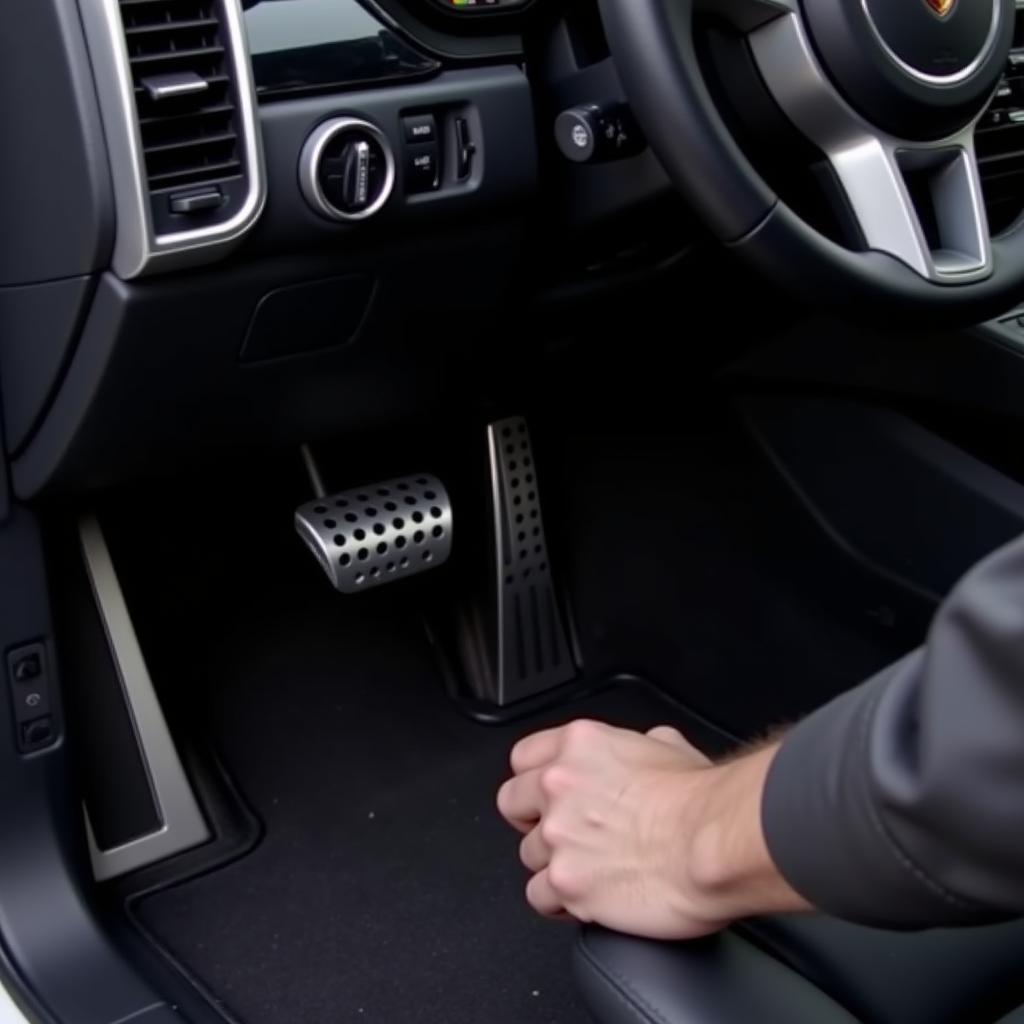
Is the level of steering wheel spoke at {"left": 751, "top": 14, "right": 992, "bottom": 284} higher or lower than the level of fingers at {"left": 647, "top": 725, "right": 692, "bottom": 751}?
higher

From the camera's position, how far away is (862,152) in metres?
0.97

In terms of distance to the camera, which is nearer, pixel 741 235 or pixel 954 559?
pixel 741 235

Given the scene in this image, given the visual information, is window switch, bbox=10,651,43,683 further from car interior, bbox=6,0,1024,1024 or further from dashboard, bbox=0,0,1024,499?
dashboard, bbox=0,0,1024,499

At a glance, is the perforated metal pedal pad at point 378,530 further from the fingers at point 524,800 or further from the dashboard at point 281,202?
the fingers at point 524,800

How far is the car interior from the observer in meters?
0.92

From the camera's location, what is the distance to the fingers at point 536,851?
2.39ft

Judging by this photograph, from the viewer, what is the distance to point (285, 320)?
1.08 meters

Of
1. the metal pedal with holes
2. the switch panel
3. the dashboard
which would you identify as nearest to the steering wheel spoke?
the dashboard

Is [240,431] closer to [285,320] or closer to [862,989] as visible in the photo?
[285,320]

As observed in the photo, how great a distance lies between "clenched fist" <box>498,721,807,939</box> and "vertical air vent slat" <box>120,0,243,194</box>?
43 cm

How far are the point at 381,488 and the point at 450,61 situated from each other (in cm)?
43

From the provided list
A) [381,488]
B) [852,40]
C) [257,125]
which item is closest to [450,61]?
[257,125]

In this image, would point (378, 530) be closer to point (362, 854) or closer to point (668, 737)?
point (362, 854)

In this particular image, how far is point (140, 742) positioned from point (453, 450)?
0.46 m
